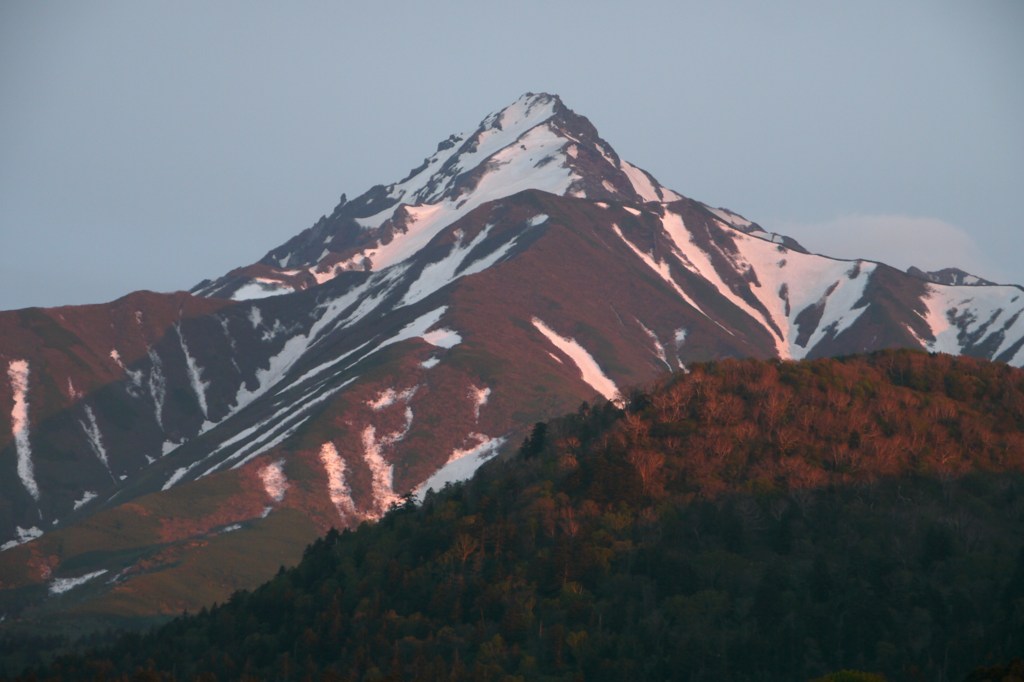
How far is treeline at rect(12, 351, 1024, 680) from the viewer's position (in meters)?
132

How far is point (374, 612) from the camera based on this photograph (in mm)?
149250

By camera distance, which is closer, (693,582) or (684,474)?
(693,582)

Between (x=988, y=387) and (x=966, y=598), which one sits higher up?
(x=988, y=387)

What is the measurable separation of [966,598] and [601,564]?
32.0m

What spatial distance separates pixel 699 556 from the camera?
146 metres

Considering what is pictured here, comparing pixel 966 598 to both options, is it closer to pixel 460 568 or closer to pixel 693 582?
pixel 693 582

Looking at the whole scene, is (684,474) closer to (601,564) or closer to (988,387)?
(601,564)

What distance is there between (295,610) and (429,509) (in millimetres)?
19833

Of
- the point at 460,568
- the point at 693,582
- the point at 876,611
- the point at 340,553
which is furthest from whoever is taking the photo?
the point at 340,553

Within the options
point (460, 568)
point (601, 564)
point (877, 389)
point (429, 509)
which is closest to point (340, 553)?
point (429, 509)

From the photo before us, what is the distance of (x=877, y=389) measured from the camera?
173500mm

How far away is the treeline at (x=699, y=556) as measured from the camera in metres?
132

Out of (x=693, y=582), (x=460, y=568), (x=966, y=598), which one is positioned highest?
(x=460, y=568)

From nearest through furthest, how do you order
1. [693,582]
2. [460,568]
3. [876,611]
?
[876,611]
[693,582]
[460,568]
